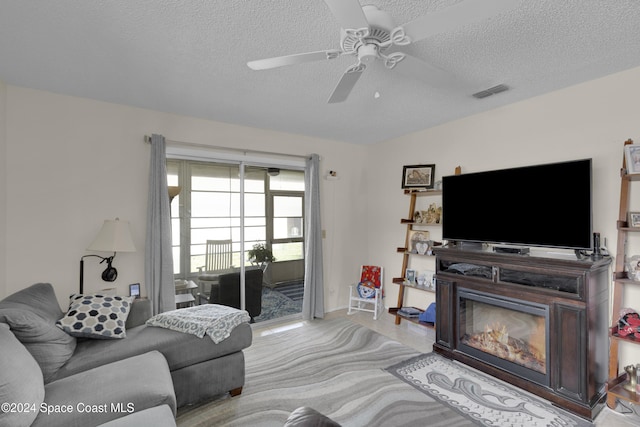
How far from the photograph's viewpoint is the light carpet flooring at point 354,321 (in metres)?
2.12

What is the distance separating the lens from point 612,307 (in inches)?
94.7

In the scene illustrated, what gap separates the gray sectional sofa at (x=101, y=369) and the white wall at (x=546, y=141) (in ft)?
9.12

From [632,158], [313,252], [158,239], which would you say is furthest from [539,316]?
[158,239]

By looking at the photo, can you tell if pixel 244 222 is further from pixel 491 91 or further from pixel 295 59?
pixel 491 91

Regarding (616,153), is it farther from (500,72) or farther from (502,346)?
(502,346)

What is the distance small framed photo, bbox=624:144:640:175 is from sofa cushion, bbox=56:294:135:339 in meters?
3.93

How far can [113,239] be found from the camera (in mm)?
2738

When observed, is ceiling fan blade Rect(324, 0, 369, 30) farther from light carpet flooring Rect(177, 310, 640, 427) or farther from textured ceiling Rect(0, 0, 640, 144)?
light carpet flooring Rect(177, 310, 640, 427)

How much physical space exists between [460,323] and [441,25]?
2.69 meters

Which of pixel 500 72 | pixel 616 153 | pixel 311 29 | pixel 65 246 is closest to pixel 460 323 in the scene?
pixel 616 153

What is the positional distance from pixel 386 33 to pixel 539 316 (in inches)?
97.4

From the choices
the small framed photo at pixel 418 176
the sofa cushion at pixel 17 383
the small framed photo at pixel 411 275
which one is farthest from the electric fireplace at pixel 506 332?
the sofa cushion at pixel 17 383

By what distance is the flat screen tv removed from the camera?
7.84 feet

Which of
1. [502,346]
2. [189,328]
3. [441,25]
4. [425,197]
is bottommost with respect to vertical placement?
[502,346]
